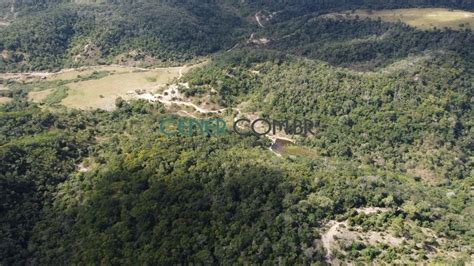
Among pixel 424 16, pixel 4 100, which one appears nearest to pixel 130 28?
pixel 4 100

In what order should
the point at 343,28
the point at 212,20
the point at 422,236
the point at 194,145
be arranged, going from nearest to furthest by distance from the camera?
the point at 422,236
the point at 194,145
the point at 343,28
the point at 212,20

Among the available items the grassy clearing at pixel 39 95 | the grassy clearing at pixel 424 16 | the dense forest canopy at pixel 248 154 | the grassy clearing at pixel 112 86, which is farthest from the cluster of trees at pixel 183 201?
the grassy clearing at pixel 424 16

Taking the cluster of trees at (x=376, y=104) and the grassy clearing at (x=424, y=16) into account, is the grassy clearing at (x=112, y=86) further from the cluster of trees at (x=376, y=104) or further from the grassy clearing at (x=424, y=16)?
the grassy clearing at (x=424, y=16)

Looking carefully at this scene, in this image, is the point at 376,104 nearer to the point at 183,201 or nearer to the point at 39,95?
the point at 183,201

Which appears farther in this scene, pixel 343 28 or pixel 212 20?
pixel 212 20

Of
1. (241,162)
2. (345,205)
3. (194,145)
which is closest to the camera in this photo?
(345,205)

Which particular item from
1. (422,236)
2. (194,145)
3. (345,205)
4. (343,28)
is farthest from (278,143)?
(343,28)

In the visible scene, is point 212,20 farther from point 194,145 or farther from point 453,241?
point 453,241
